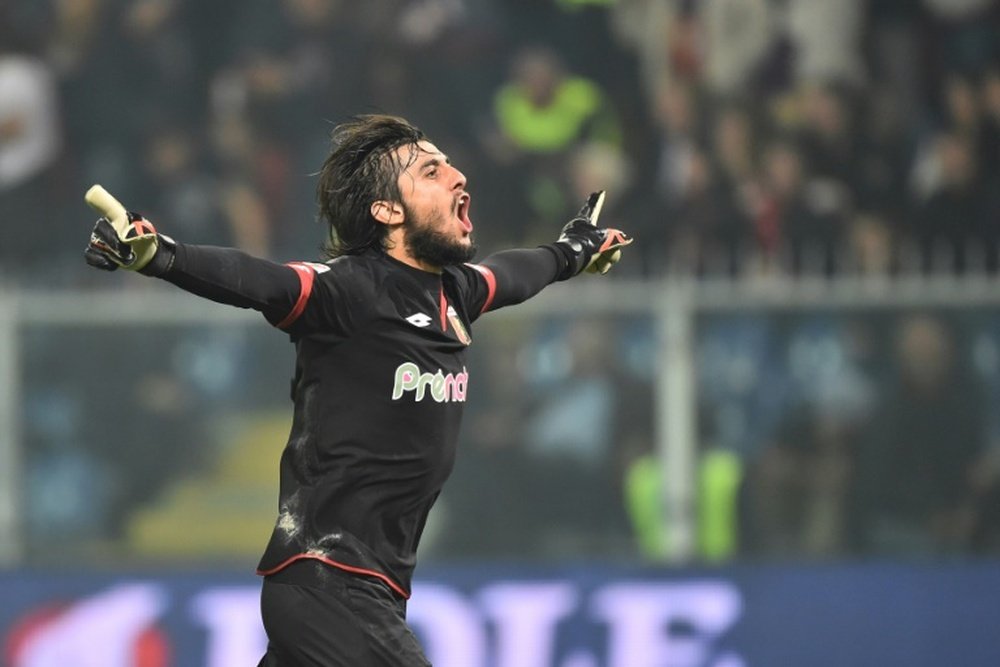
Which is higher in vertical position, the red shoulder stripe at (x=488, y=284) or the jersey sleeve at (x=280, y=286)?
the red shoulder stripe at (x=488, y=284)

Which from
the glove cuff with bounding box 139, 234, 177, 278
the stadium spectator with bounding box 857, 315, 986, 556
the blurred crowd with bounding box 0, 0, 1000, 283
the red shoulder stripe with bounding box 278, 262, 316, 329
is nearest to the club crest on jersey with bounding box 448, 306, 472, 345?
the red shoulder stripe with bounding box 278, 262, 316, 329

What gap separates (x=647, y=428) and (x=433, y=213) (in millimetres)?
4167

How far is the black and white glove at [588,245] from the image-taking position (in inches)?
246

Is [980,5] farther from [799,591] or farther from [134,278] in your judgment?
[134,278]

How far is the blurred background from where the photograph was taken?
9.02 meters

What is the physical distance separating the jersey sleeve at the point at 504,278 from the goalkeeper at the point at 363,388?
0.24 m

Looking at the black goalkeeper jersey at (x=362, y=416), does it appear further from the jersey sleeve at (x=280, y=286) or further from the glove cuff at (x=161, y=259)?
the glove cuff at (x=161, y=259)

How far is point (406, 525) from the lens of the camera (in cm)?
530

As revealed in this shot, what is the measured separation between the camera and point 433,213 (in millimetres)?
5391

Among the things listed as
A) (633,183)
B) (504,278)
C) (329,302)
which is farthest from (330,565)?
(633,183)

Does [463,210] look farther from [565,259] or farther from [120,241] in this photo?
[120,241]

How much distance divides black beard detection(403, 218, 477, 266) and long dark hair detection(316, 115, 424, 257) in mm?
87

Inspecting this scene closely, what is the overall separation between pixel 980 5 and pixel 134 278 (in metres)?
5.35

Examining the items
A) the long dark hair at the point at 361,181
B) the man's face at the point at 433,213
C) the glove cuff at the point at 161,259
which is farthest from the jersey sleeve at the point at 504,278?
the glove cuff at the point at 161,259
